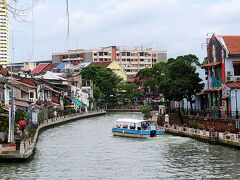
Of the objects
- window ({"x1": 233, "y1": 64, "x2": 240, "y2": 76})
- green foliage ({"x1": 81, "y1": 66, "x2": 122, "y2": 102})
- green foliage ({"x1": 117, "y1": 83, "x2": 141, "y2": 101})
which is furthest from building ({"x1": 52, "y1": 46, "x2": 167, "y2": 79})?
window ({"x1": 233, "y1": 64, "x2": 240, "y2": 76})

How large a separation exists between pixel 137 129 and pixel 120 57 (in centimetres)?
12555

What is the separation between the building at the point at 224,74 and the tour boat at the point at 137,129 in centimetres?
771

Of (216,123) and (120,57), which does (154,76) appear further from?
(216,123)

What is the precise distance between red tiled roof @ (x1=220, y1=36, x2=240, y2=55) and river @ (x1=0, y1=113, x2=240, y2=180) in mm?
12197

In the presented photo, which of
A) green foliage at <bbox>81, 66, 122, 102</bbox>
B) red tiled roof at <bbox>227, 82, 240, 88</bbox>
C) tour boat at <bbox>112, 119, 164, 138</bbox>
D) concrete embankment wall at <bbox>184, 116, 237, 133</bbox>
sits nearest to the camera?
concrete embankment wall at <bbox>184, 116, 237, 133</bbox>

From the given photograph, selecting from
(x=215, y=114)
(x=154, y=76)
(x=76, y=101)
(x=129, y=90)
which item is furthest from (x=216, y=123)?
(x=129, y=90)

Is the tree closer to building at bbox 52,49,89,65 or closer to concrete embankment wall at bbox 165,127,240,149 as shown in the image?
concrete embankment wall at bbox 165,127,240,149

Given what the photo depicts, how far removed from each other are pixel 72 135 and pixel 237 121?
2183 centimetres

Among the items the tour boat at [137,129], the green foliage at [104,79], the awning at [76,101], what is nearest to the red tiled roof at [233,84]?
the tour boat at [137,129]

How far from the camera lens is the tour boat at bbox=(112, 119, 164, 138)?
5303cm

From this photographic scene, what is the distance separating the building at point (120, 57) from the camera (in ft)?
575

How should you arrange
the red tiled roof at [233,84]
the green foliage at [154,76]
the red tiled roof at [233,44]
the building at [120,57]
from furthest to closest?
1. the building at [120,57]
2. the green foliage at [154,76]
3. the red tiled roof at [233,44]
4. the red tiled roof at [233,84]

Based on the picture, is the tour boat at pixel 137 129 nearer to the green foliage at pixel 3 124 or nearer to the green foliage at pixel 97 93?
the green foliage at pixel 3 124

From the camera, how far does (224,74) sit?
54.5 meters
